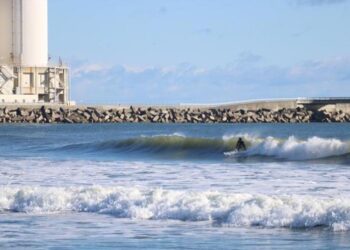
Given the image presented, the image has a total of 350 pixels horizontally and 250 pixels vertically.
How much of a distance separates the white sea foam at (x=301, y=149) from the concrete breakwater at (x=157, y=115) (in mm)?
53369

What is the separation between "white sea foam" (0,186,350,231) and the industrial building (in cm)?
6595

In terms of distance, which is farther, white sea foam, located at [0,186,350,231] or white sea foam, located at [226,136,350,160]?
white sea foam, located at [226,136,350,160]

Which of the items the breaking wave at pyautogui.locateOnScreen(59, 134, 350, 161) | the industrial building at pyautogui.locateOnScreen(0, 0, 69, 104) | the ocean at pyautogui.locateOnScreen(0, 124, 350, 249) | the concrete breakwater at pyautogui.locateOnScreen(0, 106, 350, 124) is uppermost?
A: the industrial building at pyautogui.locateOnScreen(0, 0, 69, 104)

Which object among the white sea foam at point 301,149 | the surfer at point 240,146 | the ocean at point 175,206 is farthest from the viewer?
the surfer at point 240,146

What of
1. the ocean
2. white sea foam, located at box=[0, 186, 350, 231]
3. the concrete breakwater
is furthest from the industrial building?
white sea foam, located at box=[0, 186, 350, 231]

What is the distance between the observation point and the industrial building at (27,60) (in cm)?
8444

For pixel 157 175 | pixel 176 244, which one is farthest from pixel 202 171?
pixel 176 244

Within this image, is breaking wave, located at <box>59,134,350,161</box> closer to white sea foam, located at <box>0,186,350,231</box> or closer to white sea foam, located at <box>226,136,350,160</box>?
white sea foam, located at <box>226,136,350,160</box>

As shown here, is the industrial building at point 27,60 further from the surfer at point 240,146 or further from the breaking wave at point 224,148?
the surfer at point 240,146

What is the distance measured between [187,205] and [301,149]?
16583mm

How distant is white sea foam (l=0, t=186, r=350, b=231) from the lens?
15.2m

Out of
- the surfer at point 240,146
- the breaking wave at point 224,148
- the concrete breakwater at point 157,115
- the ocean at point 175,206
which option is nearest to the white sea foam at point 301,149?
the breaking wave at point 224,148

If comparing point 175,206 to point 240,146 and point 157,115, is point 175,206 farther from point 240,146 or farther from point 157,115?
point 157,115

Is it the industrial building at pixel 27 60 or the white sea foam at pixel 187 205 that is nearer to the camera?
the white sea foam at pixel 187 205
